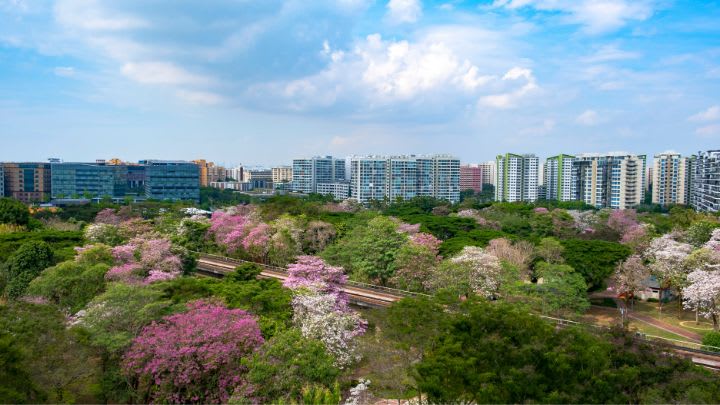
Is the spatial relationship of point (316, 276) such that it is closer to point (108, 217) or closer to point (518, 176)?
point (108, 217)

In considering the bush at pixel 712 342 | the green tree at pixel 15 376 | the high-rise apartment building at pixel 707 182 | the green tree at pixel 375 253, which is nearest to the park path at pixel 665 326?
the bush at pixel 712 342

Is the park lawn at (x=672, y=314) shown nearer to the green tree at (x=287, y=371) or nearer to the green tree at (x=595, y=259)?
the green tree at (x=595, y=259)

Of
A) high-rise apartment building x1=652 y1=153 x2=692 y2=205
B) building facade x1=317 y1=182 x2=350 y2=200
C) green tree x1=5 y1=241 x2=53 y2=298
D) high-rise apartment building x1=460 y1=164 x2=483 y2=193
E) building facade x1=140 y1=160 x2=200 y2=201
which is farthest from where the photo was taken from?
high-rise apartment building x1=460 y1=164 x2=483 y2=193

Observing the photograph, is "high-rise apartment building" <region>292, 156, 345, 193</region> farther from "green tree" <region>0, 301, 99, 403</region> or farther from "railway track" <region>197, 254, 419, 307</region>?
"green tree" <region>0, 301, 99, 403</region>

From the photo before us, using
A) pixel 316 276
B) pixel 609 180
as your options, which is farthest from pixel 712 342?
pixel 609 180

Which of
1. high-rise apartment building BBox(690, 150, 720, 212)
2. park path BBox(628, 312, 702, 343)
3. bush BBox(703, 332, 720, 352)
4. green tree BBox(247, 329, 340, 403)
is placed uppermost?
high-rise apartment building BBox(690, 150, 720, 212)

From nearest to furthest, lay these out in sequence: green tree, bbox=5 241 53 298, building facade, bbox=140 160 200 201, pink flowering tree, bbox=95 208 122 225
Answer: green tree, bbox=5 241 53 298 < pink flowering tree, bbox=95 208 122 225 < building facade, bbox=140 160 200 201

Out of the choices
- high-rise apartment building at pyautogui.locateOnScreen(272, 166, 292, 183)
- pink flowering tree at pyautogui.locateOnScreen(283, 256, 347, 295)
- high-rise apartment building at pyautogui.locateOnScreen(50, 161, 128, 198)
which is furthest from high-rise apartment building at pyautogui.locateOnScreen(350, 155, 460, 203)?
pink flowering tree at pyautogui.locateOnScreen(283, 256, 347, 295)
